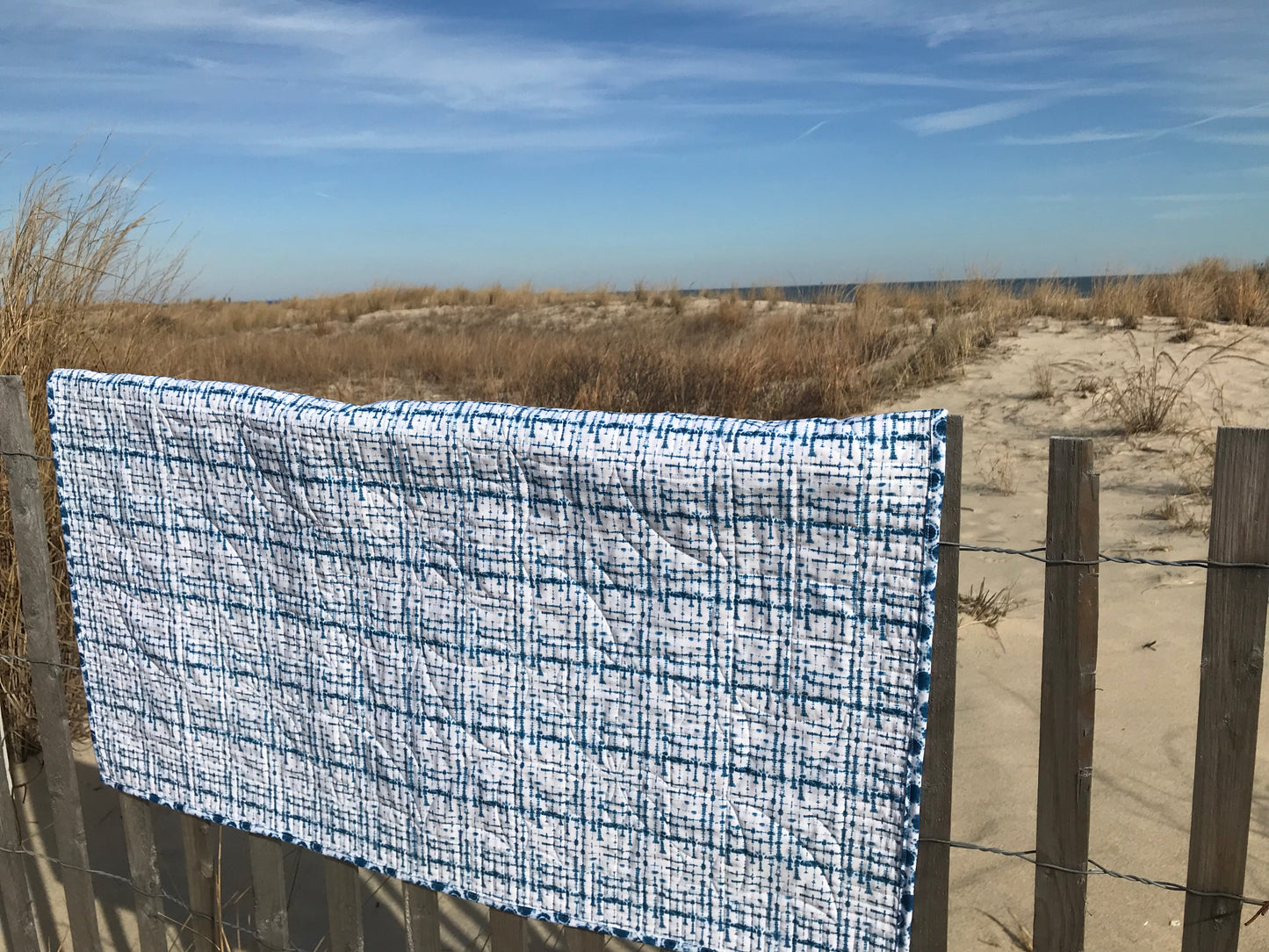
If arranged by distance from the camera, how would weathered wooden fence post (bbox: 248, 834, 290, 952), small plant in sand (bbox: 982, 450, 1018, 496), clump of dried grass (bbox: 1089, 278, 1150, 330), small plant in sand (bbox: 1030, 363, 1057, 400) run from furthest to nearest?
clump of dried grass (bbox: 1089, 278, 1150, 330)
small plant in sand (bbox: 1030, 363, 1057, 400)
small plant in sand (bbox: 982, 450, 1018, 496)
weathered wooden fence post (bbox: 248, 834, 290, 952)

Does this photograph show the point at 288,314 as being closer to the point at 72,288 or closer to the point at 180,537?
the point at 72,288

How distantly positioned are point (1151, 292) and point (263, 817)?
37.8 feet

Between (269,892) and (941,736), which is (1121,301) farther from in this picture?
(269,892)

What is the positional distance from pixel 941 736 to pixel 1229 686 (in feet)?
1.26

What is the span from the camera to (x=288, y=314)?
21922 millimetres

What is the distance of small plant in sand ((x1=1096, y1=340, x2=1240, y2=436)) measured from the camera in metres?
6.58

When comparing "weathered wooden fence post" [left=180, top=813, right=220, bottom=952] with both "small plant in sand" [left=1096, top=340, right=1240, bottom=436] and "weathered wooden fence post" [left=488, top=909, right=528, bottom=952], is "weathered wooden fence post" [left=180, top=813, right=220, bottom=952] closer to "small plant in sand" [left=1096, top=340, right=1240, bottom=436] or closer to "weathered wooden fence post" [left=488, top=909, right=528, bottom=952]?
"weathered wooden fence post" [left=488, top=909, right=528, bottom=952]

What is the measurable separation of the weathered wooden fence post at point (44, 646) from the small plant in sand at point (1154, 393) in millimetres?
6690

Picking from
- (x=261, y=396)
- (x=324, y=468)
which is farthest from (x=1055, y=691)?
(x=261, y=396)

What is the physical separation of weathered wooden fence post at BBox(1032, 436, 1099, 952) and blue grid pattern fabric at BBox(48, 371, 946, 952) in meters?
0.22

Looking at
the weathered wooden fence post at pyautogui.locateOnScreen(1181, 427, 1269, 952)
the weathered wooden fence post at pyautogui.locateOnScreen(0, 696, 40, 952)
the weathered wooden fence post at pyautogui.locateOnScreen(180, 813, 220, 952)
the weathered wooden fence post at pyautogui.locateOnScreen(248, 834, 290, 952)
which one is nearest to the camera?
the weathered wooden fence post at pyautogui.locateOnScreen(1181, 427, 1269, 952)

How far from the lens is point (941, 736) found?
1.29m

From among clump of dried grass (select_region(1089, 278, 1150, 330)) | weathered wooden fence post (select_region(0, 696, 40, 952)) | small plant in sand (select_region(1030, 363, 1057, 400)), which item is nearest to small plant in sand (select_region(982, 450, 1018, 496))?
small plant in sand (select_region(1030, 363, 1057, 400))

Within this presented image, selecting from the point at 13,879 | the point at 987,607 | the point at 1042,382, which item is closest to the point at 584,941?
the point at 13,879
